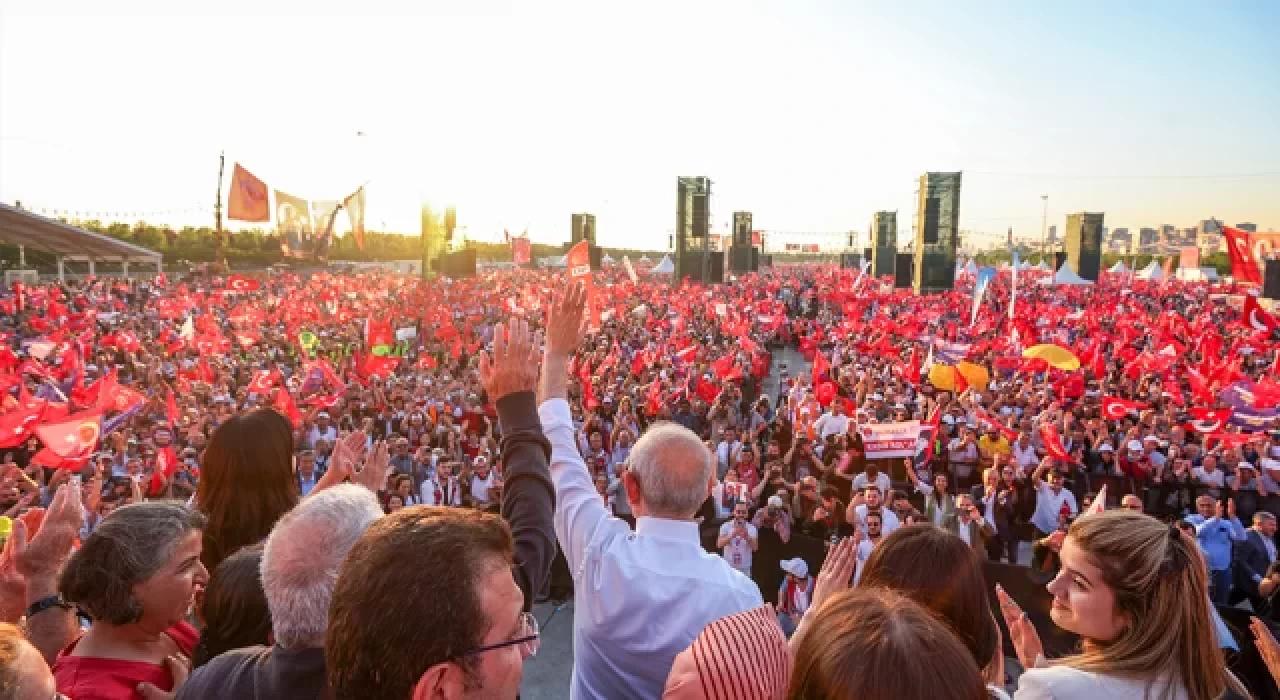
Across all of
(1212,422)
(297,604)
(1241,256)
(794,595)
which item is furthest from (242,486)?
(1241,256)

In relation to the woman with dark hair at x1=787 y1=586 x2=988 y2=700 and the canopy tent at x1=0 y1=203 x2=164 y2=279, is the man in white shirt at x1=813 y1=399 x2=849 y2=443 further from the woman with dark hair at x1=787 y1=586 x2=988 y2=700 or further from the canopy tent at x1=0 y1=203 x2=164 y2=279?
the canopy tent at x1=0 y1=203 x2=164 y2=279

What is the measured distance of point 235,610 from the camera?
6.92ft

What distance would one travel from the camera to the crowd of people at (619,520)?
4.24ft

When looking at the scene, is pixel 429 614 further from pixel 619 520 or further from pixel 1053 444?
pixel 1053 444

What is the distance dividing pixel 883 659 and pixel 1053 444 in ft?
30.6

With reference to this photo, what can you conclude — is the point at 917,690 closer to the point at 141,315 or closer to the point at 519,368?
the point at 519,368

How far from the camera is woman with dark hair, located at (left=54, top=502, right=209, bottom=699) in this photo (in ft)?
6.58

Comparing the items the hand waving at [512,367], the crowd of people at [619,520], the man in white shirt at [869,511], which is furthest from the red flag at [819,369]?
the hand waving at [512,367]

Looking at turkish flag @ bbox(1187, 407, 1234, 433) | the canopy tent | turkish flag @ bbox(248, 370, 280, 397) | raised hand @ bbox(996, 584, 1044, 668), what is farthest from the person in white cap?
the canopy tent

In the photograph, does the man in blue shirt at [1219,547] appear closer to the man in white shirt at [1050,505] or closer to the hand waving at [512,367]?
the man in white shirt at [1050,505]

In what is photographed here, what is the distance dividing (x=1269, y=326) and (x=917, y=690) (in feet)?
60.3

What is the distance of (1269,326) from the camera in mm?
15195

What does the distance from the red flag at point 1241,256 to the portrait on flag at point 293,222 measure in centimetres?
2424

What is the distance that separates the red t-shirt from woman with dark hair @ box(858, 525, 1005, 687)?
185cm
